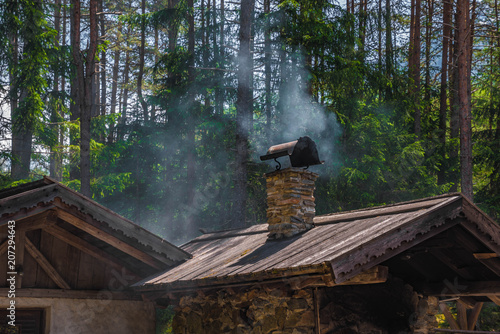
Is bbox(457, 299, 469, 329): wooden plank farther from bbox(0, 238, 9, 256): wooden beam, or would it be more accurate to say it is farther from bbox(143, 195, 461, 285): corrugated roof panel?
bbox(0, 238, 9, 256): wooden beam

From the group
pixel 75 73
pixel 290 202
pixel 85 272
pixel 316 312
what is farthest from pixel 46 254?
pixel 75 73

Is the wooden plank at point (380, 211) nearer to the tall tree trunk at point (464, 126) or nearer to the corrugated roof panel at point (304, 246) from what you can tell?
the corrugated roof panel at point (304, 246)

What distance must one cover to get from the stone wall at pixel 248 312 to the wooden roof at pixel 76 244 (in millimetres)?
1083

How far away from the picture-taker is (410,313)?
889 cm

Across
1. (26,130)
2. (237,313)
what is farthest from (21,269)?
(26,130)

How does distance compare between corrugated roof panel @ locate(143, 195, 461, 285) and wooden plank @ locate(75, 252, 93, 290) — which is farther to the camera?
wooden plank @ locate(75, 252, 93, 290)

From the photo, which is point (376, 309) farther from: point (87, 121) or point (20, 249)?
point (87, 121)

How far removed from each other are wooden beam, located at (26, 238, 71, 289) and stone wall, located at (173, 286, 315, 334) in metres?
2.04

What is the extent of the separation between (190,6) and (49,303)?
15.4m

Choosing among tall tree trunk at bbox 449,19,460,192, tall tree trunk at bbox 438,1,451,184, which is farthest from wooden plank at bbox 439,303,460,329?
tall tree trunk at bbox 438,1,451,184

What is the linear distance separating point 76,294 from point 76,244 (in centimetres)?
87

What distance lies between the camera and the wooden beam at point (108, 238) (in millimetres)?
9070

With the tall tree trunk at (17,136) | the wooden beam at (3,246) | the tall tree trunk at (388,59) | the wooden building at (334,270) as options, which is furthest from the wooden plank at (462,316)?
the tall tree trunk at (17,136)

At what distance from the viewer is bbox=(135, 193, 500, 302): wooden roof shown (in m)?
6.51
